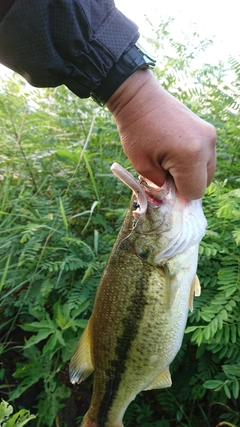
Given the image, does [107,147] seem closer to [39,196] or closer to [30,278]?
[39,196]

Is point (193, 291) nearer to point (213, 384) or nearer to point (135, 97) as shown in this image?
point (213, 384)

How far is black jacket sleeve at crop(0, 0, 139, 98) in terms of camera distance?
1.52 meters

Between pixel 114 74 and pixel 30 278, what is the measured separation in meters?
1.57

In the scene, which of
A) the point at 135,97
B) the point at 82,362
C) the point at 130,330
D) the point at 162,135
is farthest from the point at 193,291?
the point at 135,97

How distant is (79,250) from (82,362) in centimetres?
88

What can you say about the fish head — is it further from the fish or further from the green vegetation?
the green vegetation

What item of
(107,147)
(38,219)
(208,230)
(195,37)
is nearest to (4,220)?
(38,219)

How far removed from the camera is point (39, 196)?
11.4 feet

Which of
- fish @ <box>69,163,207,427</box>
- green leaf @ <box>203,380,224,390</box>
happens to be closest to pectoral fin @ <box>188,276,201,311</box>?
fish @ <box>69,163,207,427</box>

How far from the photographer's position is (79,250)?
286 cm

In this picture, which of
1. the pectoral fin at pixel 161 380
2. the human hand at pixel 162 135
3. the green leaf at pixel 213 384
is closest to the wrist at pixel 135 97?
the human hand at pixel 162 135

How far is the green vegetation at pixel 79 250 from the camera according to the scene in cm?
235

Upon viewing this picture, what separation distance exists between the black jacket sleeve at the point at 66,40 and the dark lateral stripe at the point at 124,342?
0.89m

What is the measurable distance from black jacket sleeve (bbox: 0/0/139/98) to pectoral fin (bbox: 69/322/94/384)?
3.84ft
